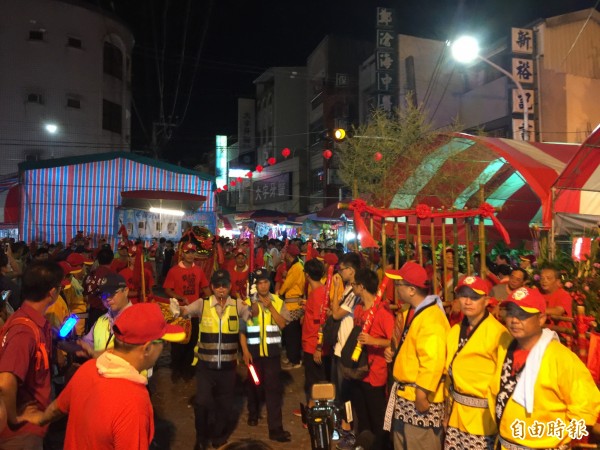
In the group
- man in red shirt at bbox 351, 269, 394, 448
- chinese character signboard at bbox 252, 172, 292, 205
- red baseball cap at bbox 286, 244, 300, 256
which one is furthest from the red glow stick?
chinese character signboard at bbox 252, 172, 292, 205

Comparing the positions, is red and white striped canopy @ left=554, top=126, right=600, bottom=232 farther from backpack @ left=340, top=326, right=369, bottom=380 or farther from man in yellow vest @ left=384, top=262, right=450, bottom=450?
man in yellow vest @ left=384, top=262, right=450, bottom=450

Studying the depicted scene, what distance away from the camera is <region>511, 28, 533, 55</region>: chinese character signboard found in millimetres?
19562

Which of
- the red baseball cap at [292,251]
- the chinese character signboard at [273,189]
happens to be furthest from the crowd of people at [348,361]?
the chinese character signboard at [273,189]

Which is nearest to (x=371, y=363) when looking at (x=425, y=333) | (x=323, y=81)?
(x=425, y=333)

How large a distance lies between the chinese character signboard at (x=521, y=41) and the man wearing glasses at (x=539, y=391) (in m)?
19.1

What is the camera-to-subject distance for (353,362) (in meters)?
5.06

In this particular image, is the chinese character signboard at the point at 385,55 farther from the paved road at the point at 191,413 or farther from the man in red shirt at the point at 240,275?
the paved road at the point at 191,413

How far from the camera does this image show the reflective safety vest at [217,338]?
17.6 feet

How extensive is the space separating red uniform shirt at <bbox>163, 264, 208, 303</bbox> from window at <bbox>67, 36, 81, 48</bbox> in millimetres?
27575

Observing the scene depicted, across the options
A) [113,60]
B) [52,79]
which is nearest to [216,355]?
[52,79]

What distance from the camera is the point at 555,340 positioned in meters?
3.27

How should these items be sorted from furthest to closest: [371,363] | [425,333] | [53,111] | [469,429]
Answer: [53,111], [371,363], [425,333], [469,429]

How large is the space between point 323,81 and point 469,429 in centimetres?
3379

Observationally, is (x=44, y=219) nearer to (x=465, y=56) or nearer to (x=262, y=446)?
(x=465, y=56)
